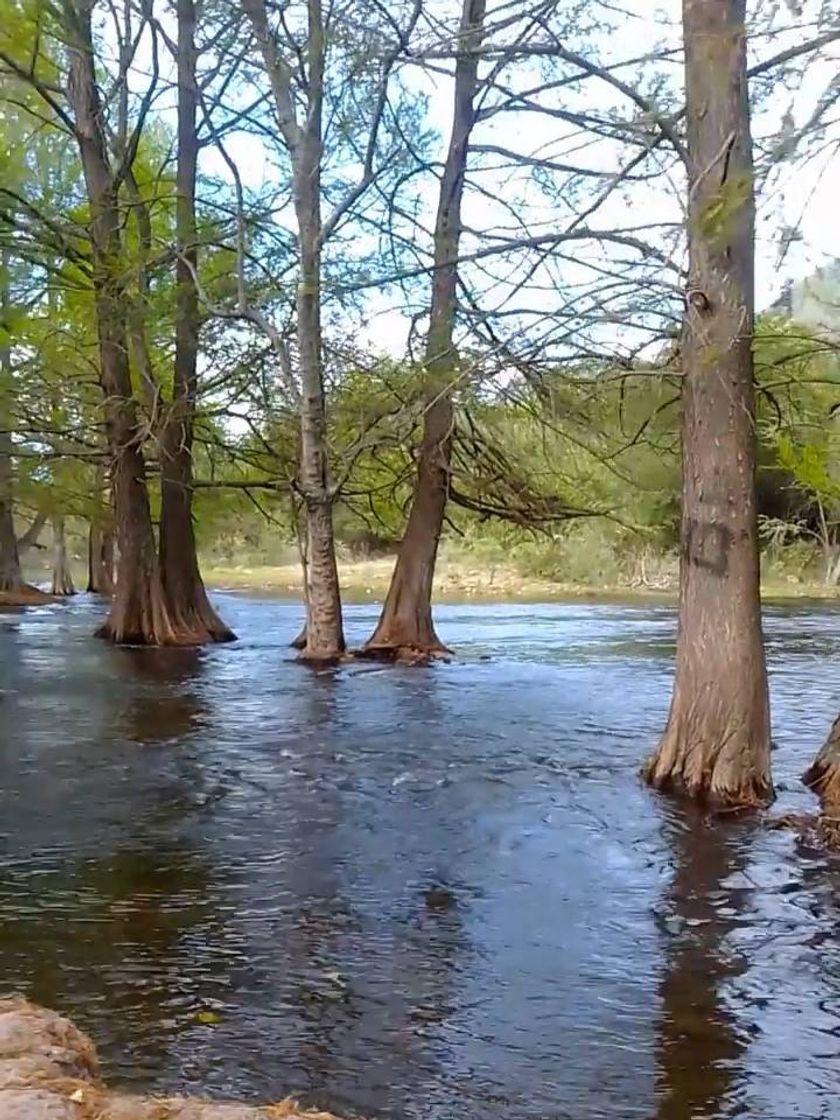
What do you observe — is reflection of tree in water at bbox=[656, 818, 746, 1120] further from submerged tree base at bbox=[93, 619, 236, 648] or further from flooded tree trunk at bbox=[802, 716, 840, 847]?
submerged tree base at bbox=[93, 619, 236, 648]

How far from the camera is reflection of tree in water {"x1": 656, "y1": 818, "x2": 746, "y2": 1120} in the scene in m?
3.73

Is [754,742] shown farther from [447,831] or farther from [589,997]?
[589,997]

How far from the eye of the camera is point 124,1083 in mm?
3654

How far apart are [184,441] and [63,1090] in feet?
54.8

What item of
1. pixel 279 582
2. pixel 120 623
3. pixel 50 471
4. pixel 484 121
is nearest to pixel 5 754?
pixel 120 623

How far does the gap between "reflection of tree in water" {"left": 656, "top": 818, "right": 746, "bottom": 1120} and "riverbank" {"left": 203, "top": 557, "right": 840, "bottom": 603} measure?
24.8 metres

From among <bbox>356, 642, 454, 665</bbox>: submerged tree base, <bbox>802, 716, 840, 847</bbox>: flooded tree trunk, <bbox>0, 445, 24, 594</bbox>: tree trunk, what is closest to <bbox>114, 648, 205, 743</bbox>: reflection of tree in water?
<bbox>356, 642, 454, 665</bbox>: submerged tree base

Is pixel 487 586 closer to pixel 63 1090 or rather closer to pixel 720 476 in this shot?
pixel 720 476

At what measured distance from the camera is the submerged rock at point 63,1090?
8.14 ft

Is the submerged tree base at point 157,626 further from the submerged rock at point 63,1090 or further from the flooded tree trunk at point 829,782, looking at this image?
the submerged rock at point 63,1090

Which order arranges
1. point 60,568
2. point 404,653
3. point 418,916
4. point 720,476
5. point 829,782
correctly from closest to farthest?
point 418,916
point 829,782
point 720,476
point 404,653
point 60,568

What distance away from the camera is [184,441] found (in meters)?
18.8

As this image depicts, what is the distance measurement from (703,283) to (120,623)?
12996 mm

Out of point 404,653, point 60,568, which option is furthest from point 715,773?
point 60,568
